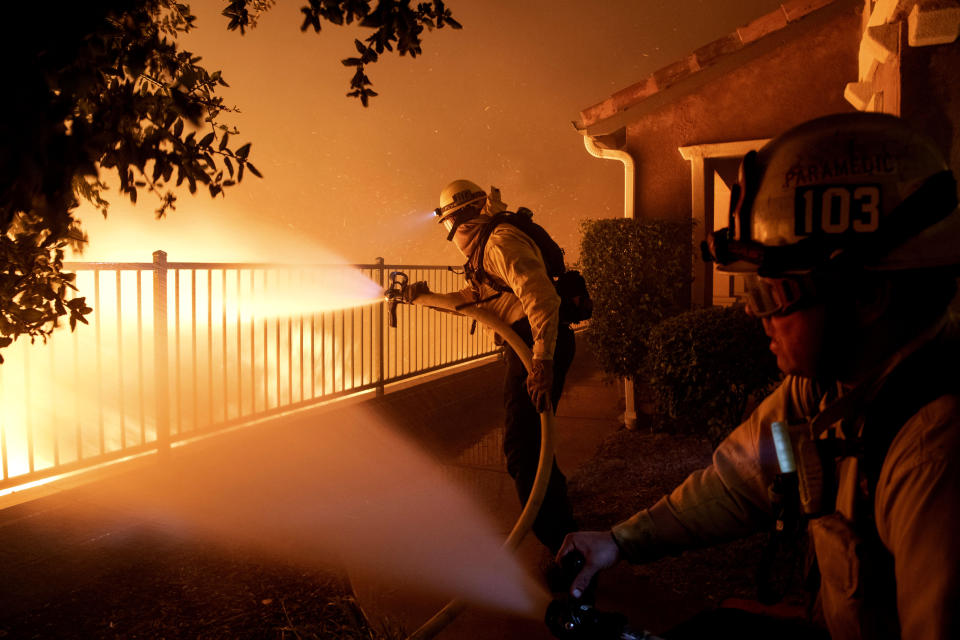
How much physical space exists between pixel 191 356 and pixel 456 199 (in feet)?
10.7

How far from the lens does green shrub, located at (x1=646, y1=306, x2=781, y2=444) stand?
5594 millimetres

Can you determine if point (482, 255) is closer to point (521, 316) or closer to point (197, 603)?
point (521, 316)

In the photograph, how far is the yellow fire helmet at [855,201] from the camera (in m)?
1.25

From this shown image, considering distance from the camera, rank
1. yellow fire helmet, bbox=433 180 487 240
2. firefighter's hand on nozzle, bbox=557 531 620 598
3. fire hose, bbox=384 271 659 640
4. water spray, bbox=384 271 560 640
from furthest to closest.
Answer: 1. yellow fire helmet, bbox=433 180 487 240
2. water spray, bbox=384 271 560 640
3. firefighter's hand on nozzle, bbox=557 531 620 598
4. fire hose, bbox=384 271 659 640

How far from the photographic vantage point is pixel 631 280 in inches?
296

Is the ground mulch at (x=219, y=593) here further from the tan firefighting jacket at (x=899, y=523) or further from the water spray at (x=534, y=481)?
the tan firefighting jacket at (x=899, y=523)

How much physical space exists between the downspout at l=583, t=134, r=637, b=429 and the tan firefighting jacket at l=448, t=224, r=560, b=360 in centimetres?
414

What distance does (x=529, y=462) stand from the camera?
3992mm

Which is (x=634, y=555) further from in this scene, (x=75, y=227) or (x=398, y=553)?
(x=398, y=553)

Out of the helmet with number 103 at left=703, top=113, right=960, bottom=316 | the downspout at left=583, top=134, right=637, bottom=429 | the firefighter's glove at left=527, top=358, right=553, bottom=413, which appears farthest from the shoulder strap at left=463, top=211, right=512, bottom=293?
the downspout at left=583, top=134, right=637, bottom=429

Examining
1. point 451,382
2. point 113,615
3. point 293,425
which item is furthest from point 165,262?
point 451,382

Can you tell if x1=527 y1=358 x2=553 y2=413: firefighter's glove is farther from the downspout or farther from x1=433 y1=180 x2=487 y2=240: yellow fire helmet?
the downspout

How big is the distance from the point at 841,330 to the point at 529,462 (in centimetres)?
282

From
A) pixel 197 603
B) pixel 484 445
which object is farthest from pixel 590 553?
pixel 484 445
